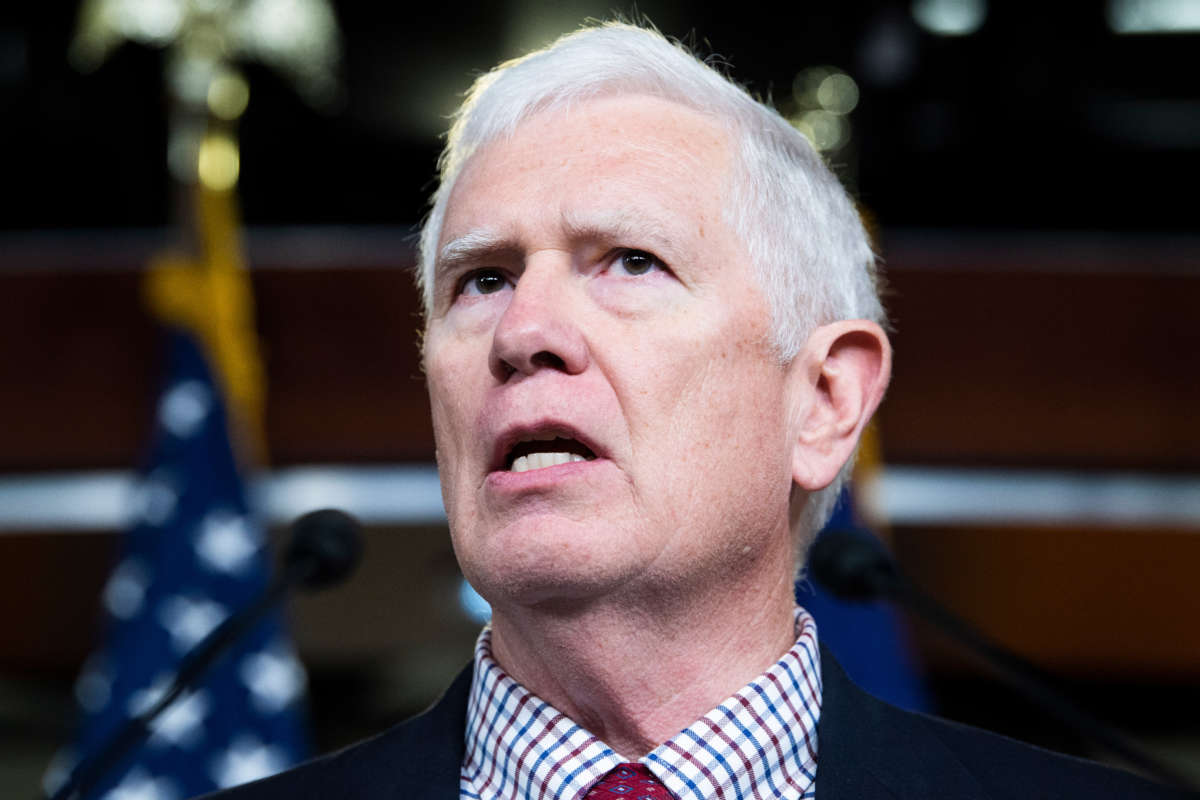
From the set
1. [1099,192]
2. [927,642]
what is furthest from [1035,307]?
[1099,192]

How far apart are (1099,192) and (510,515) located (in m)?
4.85

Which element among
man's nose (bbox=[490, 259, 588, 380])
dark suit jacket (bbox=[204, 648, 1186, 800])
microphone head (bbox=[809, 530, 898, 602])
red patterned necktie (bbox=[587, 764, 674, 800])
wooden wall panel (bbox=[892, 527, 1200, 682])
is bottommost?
wooden wall panel (bbox=[892, 527, 1200, 682])

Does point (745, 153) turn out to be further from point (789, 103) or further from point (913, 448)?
point (789, 103)

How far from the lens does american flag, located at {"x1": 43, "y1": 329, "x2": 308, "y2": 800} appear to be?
275 cm

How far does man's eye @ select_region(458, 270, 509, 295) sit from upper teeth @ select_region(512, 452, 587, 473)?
0.73 ft

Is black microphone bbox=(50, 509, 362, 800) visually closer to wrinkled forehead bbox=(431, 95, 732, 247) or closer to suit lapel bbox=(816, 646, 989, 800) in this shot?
wrinkled forehead bbox=(431, 95, 732, 247)

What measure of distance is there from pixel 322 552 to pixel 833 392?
66 cm

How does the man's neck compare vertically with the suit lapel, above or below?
above

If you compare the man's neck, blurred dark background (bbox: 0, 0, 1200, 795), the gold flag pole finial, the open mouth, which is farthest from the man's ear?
blurred dark background (bbox: 0, 0, 1200, 795)

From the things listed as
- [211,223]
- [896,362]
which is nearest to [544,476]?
[211,223]

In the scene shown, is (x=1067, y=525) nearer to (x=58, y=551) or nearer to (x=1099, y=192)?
(x=1099, y=192)

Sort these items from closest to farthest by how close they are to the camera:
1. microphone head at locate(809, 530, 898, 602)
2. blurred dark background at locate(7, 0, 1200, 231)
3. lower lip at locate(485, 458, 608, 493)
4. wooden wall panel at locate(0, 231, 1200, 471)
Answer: lower lip at locate(485, 458, 608, 493) < microphone head at locate(809, 530, 898, 602) < wooden wall panel at locate(0, 231, 1200, 471) < blurred dark background at locate(7, 0, 1200, 231)

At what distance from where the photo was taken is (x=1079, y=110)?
5527 millimetres

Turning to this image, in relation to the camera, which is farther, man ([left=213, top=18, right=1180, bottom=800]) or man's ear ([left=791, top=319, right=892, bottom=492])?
man's ear ([left=791, top=319, right=892, bottom=492])
